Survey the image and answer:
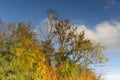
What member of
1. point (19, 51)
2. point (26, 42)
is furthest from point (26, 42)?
point (19, 51)

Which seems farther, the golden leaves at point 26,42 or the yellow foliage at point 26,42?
the yellow foliage at point 26,42

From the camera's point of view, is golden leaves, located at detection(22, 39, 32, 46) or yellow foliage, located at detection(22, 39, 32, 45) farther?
yellow foliage, located at detection(22, 39, 32, 45)

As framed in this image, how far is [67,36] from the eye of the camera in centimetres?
6919

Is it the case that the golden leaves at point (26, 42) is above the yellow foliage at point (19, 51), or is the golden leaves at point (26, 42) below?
above

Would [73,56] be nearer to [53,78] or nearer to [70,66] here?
[70,66]

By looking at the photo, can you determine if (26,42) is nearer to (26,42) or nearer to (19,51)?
(26,42)

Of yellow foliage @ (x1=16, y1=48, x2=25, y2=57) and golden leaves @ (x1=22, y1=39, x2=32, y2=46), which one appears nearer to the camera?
yellow foliage @ (x1=16, y1=48, x2=25, y2=57)

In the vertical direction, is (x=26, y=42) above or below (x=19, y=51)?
above

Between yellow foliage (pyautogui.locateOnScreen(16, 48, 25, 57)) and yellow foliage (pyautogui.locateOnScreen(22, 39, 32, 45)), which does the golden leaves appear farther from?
yellow foliage (pyautogui.locateOnScreen(16, 48, 25, 57))

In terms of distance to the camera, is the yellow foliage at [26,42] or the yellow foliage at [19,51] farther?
the yellow foliage at [26,42]

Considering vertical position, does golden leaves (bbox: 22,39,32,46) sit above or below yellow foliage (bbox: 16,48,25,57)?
above

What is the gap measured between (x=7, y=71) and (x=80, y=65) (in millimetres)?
16991

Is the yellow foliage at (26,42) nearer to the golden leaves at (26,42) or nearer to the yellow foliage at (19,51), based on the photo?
the golden leaves at (26,42)

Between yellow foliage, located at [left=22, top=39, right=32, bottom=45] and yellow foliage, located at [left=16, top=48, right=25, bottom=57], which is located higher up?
yellow foliage, located at [left=22, top=39, right=32, bottom=45]
